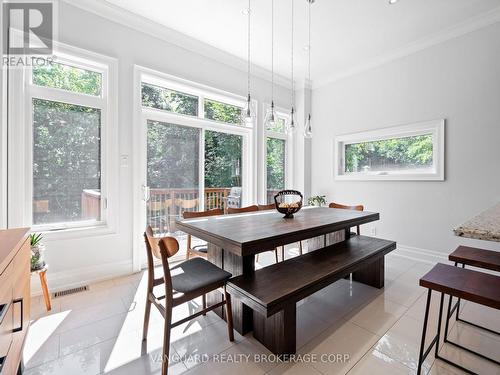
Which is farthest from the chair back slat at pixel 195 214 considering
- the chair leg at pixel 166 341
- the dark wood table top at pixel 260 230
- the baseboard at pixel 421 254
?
the baseboard at pixel 421 254

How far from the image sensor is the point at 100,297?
95.7 inches

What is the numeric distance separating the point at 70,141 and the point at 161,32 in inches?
70.9

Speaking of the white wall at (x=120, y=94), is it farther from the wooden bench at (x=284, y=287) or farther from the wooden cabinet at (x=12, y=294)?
the wooden bench at (x=284, y=287)

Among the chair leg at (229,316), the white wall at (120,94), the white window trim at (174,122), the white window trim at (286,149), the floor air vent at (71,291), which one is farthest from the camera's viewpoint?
the white window trim at (286,149)

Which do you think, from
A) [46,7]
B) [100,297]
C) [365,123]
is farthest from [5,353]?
[365,123]

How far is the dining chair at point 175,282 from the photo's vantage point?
57.6 inches

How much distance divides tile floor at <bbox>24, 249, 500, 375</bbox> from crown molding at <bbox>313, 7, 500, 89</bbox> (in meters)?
3.31

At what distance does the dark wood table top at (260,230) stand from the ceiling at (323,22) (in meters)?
2.43

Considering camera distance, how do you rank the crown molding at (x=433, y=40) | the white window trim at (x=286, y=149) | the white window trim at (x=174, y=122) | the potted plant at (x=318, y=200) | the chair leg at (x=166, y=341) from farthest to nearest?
the potted plant at (x=318, y=200), the white window trim at (x=286, y=149), the white window trim at (x=174, y=122), the crown molding at (x=433, y=40), the chair leg at (x=166, y=341)

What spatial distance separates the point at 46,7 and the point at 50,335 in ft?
10.2

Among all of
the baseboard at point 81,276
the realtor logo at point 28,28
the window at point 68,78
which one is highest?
the realtor logo at point 28,28

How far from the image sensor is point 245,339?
183 cm

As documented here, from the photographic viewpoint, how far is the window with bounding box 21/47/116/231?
251 cm

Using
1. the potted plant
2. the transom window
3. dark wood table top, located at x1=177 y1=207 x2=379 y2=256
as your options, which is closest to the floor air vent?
dark wood table top, located at x1=177 y1=207 x2=379 y2=256
